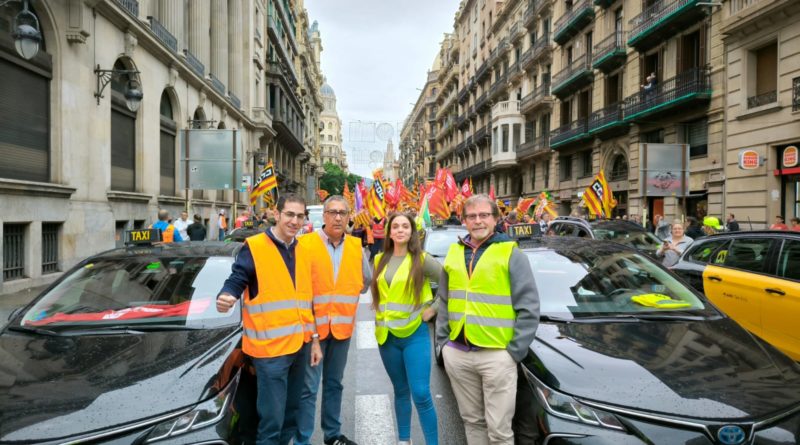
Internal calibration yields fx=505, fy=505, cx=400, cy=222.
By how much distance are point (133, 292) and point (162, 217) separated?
8856 mm

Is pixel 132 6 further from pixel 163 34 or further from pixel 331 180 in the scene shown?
pixel 331 180

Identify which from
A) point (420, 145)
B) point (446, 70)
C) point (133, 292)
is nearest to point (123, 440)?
point (133, 292)

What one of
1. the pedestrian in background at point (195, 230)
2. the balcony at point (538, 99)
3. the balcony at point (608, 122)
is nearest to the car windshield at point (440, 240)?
the pedestrian in background at point (195, 230)

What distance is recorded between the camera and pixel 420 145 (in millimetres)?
95812

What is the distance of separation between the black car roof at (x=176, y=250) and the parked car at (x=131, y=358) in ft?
0.06

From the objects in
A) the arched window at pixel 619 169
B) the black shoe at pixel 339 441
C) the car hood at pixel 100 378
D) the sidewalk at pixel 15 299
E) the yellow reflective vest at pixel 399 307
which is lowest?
the black shoe at pixel 339 441

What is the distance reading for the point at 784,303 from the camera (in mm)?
4848

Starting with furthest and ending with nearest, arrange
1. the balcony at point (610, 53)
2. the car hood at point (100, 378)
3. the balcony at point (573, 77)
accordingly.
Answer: the balcony at point (573, 77), the balcony at point (610, 53), the car hood at point (100, 378)

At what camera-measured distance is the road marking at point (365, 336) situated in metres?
6.99

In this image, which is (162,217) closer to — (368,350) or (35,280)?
(35,280)

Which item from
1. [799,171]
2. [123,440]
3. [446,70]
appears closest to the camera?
[123,440]

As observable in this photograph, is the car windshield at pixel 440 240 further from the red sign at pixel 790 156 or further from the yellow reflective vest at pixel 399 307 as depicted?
the red sign at pixel 790 156

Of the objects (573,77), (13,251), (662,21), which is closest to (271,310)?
(13,251)

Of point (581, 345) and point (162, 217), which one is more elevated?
point (162, 217)
